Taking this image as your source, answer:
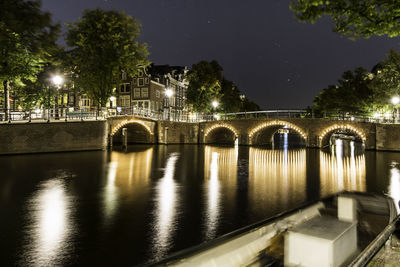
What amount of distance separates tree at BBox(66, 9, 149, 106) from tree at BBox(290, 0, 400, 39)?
23.3 meters

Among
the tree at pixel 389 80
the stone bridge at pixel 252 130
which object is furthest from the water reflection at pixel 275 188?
the tree at pixel 389 80

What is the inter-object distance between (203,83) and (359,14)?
3579cm

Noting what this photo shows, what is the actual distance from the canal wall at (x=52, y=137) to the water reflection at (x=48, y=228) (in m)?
14.1

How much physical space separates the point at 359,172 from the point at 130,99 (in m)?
41.7

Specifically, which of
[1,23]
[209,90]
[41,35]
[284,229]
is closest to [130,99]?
[209,90]

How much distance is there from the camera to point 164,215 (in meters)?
7.69

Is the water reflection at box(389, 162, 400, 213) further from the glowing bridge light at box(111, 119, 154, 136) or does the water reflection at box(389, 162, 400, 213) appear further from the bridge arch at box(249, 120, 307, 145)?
the glowing bridge light at box(111, 119, 154, 136)

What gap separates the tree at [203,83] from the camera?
44.2 m

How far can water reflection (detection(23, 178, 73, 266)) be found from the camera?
5168 millimetres

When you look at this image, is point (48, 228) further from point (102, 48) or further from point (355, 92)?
point (355, 92)

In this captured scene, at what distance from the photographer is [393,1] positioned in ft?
26.5

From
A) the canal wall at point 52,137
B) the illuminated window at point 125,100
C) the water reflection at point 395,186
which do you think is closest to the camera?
the water reflection at point 395,186

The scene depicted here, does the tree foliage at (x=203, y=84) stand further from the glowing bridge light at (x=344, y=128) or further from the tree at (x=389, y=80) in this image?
the tree at (x=389, y=80)

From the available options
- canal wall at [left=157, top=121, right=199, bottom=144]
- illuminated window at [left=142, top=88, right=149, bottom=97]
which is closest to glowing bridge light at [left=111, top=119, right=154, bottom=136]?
canal wall at [left=157, top=121, right=199, bottom=144]
